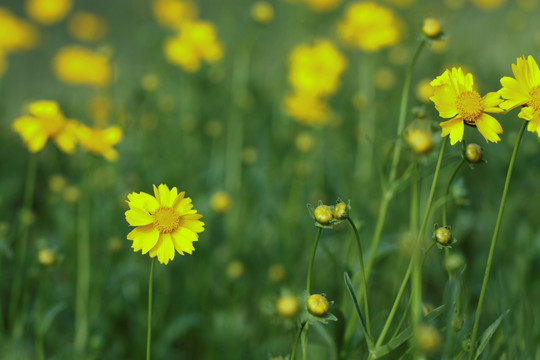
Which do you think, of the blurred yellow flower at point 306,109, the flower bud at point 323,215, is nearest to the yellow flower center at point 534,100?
the flower bud at point 323,215

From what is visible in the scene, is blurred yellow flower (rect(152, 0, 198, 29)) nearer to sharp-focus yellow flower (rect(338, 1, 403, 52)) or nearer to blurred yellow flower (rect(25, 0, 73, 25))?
blurred yellow flower (rect(25, 0, 73, 25))

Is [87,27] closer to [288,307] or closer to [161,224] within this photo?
[161,224]

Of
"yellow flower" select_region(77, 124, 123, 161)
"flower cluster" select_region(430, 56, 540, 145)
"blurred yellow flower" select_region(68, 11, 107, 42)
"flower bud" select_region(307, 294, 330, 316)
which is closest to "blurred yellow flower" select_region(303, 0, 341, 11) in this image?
"blurred yellow flower" select_region(68, 11, 107, 42)

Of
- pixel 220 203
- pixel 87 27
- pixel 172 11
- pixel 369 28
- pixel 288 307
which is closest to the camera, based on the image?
pixel 288 307

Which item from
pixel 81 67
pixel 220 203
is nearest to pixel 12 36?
pixel 81 67

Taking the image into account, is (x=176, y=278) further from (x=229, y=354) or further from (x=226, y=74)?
(x=226, y=74)
